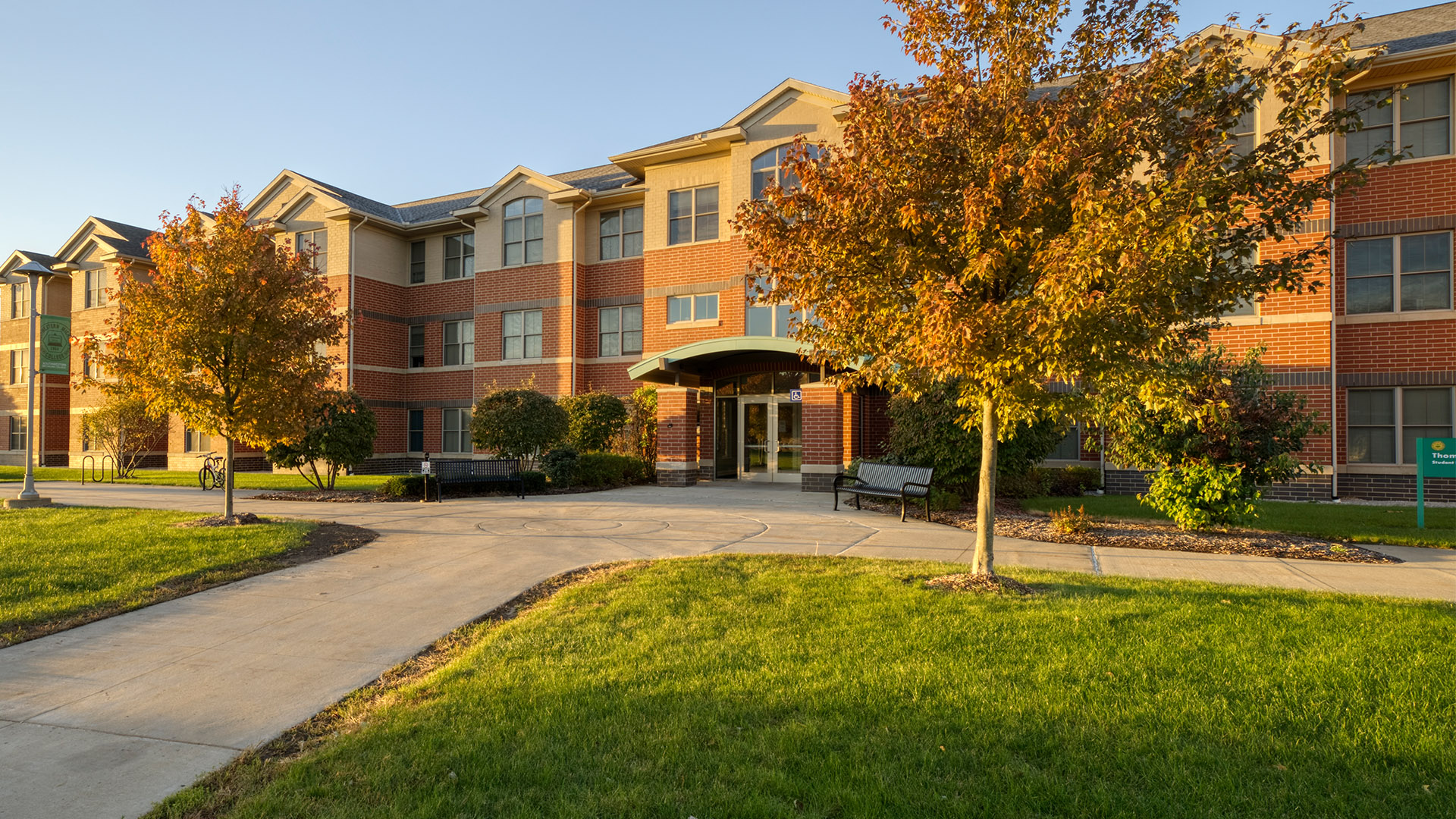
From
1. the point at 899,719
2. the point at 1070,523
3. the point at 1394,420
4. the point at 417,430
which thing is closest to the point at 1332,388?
the point at 1394,420

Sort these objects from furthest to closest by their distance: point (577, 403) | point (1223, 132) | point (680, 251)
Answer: point (680, 251) → point (577, 403) → point (1223, 132)

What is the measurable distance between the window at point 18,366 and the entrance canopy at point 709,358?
3459 centimetres

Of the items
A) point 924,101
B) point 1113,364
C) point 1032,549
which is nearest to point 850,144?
point 924,101

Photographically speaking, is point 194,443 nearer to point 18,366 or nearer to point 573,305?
point 18,366

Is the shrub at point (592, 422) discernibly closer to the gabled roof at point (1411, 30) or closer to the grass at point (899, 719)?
the grass at point (899, 719)

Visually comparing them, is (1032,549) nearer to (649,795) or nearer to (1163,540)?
(1163,540)

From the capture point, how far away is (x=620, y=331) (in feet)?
83.7

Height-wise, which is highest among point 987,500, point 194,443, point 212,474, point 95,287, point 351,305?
point 95,287

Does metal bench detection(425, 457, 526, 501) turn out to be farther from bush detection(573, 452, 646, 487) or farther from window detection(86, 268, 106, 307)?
window detection(86, 268, 106, 307)

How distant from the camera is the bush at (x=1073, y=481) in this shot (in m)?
18.7

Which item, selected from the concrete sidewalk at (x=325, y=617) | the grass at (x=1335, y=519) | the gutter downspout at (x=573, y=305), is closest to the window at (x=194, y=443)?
the gutter downspout at (x=573, y=305)

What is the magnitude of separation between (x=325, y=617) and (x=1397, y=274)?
21.0m

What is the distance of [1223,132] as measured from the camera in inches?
250

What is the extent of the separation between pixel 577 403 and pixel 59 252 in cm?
2975
